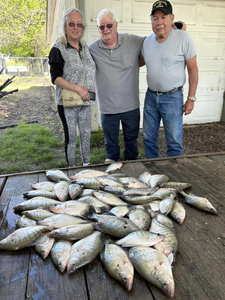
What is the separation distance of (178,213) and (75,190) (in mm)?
820

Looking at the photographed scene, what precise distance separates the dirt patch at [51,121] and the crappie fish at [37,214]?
351 cm

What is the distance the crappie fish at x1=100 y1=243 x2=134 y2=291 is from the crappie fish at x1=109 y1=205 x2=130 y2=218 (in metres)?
0.30

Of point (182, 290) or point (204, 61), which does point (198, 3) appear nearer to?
point (204, 61)

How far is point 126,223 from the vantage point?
4.99 ft

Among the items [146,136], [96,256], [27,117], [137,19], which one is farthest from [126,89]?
[27,117]

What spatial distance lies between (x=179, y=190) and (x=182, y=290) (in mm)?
932

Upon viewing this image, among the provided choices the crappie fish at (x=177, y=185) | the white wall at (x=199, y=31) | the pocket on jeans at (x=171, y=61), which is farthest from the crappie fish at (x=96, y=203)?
the white wall at (x=199, y=31)

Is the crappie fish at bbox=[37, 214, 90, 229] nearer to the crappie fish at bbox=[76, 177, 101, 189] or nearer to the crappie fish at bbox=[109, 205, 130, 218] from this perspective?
the crappie fish at bbox=[109, 205, 130, 218]

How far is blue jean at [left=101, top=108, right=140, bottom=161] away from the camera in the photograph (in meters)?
3.33

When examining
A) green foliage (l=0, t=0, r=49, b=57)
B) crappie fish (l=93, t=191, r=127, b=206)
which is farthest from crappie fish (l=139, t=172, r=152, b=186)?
green foliage (l=0, t=0, r=49, b=57)

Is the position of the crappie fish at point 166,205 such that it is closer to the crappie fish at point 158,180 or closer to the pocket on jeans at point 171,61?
the crappie fish at point 158,180

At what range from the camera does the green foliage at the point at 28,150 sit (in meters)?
4.54

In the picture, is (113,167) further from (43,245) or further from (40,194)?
(43,245)

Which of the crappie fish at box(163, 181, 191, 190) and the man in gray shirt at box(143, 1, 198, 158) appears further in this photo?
the man in gray shirt at box(143, 1, 198, 158)
